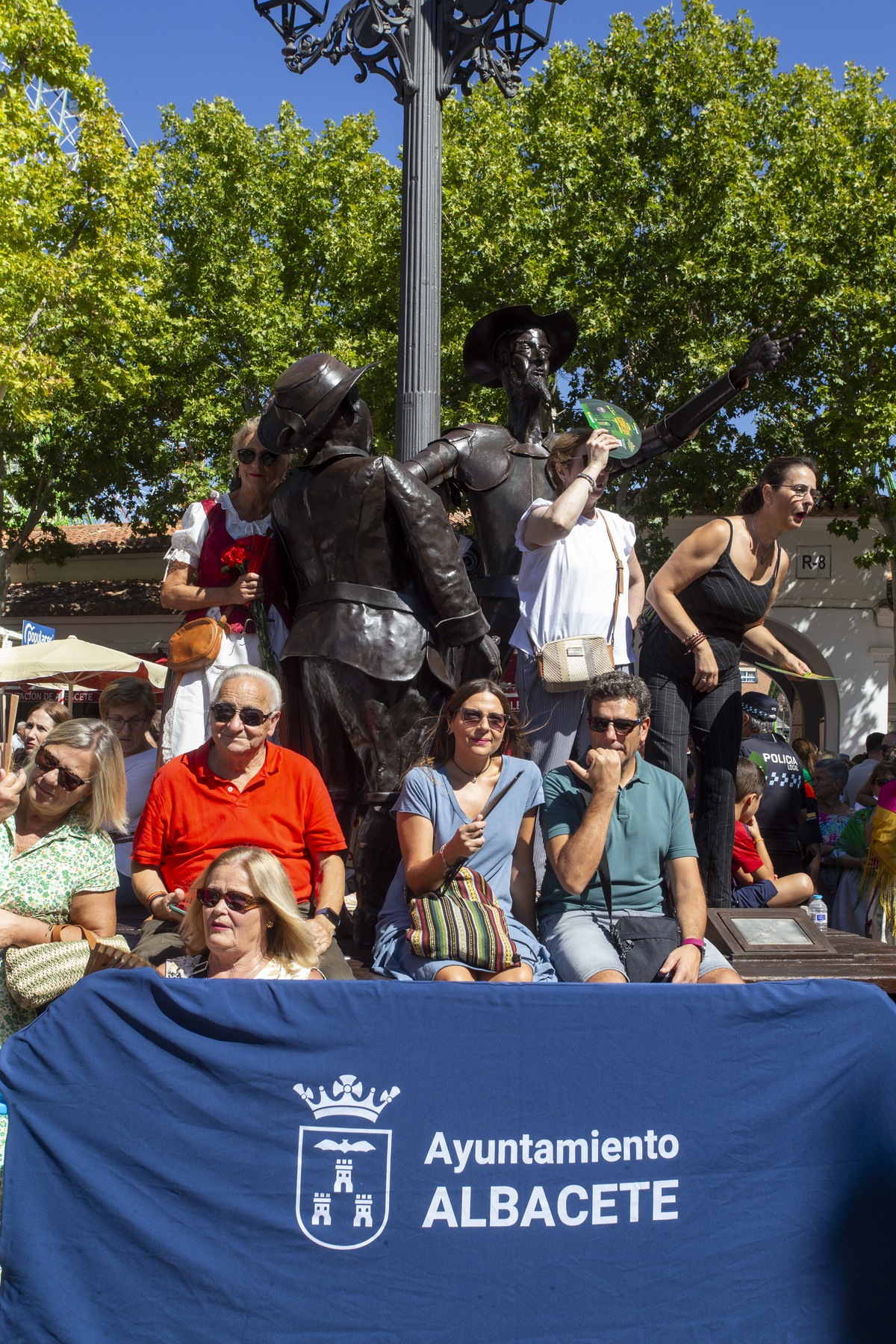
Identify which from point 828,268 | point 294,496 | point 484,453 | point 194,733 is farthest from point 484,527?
point 828,268

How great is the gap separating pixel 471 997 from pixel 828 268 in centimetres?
1767

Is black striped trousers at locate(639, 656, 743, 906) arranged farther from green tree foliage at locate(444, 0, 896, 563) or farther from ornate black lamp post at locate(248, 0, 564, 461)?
green tree foliage at locate(444, 0, 896, 563)

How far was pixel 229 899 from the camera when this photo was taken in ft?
9.68

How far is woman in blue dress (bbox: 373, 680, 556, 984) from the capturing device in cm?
335

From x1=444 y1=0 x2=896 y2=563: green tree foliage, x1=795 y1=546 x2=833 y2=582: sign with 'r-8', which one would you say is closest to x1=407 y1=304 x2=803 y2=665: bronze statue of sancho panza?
x1=444 y1=0 x2=896 y2=563: green tree foliage

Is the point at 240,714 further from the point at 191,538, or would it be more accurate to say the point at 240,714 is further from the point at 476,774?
the point at 191,538

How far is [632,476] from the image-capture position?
19141 mm

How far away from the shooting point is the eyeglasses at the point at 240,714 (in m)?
3.54

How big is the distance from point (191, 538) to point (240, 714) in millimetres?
1010

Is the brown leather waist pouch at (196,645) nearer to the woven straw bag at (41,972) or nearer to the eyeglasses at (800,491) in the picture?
the woven straw bag at (41,972)

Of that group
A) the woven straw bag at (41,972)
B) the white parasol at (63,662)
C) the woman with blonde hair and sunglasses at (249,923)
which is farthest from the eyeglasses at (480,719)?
the white parasol at (63,662)

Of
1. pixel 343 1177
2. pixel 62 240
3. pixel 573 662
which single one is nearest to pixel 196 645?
pixel 573 662

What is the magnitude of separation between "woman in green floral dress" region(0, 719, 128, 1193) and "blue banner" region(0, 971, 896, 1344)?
0.69 meters

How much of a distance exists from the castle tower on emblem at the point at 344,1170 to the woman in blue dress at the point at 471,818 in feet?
2.48
